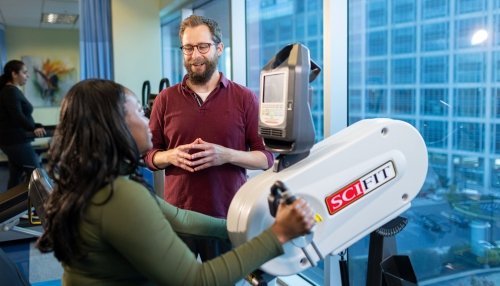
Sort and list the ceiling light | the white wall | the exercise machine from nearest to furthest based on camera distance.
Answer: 1. the exercise machine
2. the white wall
3. the ceiling light

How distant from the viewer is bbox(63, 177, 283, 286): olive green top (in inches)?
36.3

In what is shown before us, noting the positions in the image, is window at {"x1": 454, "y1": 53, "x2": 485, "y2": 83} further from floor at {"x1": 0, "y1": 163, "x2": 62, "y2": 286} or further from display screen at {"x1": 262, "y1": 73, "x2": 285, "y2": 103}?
floor at {"x1": 0, "y1": 163, "x2": 62, "y2": 286}

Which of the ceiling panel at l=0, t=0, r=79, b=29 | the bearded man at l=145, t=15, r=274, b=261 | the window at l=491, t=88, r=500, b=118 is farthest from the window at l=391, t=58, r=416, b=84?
the ceiling panel at l=0, t=0, r=79, b=29

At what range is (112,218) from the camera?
923 millimetres

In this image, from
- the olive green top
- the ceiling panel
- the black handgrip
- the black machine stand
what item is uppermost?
the ceiling panel

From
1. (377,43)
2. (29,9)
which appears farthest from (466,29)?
(29,9)

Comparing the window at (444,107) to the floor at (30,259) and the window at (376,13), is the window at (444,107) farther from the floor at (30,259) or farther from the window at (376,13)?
the floor at (30,259)

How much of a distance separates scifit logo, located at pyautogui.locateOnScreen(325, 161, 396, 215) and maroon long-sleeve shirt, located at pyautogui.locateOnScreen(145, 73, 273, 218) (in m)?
0.60

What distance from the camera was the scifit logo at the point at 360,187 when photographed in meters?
1.13

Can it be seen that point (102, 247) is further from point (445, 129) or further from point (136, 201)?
point (445, 129)

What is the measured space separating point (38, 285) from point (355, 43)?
252cm

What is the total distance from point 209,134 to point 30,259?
262cm

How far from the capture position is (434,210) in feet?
6.67

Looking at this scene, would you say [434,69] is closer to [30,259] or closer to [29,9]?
[30,259]
